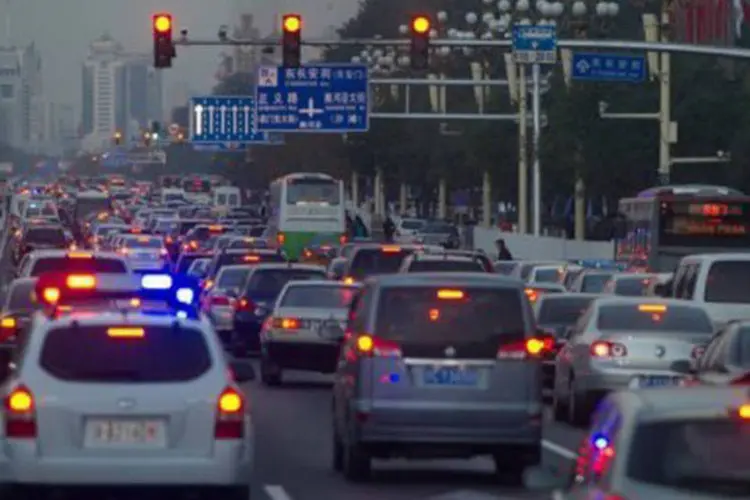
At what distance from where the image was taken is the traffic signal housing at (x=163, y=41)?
1731 inches

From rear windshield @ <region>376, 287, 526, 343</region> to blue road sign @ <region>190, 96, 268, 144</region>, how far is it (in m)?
74.2

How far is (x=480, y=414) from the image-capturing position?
19938mm

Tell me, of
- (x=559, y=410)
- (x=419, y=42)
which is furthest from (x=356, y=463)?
(x=419, y=42)

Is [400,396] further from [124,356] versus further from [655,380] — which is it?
[655,380]

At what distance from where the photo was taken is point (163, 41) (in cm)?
4403

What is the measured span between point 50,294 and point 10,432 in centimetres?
917

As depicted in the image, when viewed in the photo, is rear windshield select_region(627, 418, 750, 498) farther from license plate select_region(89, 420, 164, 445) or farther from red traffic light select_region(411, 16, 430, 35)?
red traffic light select_region(411, 16, 430, 35)

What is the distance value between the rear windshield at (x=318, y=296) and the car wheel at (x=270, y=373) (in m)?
0.91

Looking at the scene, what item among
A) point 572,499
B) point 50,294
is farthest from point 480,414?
point 572,499

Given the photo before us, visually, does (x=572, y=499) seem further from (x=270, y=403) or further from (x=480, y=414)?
(x=270, y=403)

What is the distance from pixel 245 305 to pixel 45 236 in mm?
34423

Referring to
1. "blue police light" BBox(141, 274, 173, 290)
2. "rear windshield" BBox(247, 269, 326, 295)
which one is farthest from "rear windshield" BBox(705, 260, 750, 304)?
"blue police light" BBox(141, 274, 173, 290)

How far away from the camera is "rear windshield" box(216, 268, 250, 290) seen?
43.9 metres

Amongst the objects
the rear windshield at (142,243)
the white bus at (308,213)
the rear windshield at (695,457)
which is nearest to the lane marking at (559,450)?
the rear windshield at (695,457)
